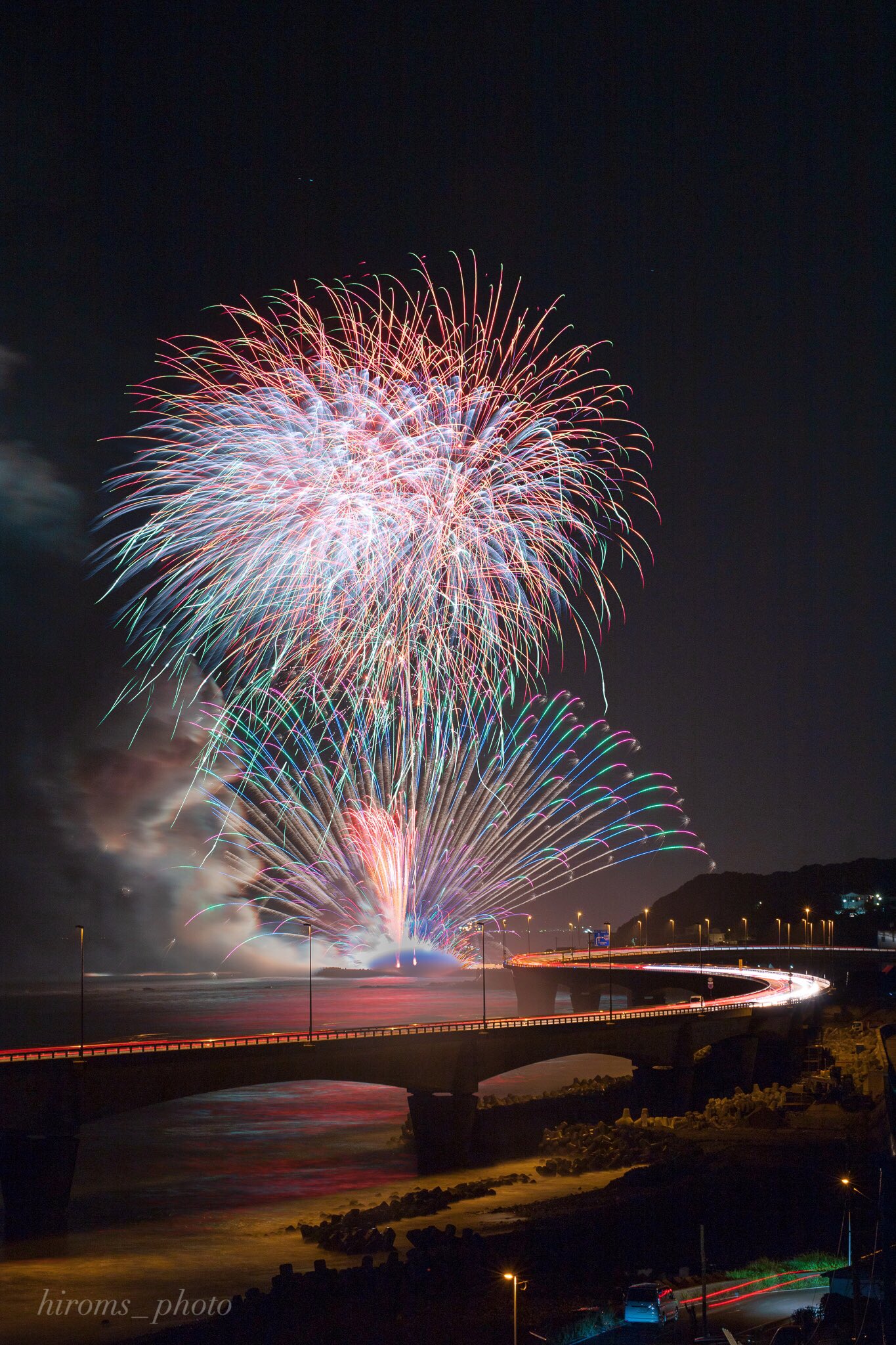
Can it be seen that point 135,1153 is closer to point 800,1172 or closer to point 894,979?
point 800,1172

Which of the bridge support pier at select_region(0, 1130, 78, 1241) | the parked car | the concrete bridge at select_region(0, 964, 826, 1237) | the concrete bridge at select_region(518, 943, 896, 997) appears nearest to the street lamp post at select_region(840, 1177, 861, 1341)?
the parked car

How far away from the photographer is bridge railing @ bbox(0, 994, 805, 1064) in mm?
54219

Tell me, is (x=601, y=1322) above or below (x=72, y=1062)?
below

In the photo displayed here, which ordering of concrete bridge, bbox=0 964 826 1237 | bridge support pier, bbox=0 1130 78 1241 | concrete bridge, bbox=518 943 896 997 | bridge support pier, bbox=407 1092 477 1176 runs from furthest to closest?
concrete bridge, bbox=518 943 896 997, bridge support pier, bbox=407 1092 477 1176, concrete bridge, bbox=0 964 826 1237, bridge support pier, bbox=0 1130 78 1241

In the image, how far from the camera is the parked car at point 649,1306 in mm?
30589

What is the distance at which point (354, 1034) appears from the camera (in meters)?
66.8

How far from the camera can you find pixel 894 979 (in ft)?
385

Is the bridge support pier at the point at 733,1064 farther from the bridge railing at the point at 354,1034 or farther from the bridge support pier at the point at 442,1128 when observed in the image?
the bridge support pier at the point at 442,1128

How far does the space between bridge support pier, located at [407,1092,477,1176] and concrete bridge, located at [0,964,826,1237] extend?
1.9 inches

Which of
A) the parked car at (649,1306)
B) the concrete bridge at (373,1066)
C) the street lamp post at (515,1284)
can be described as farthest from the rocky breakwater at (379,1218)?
the parked car at (649,1306)

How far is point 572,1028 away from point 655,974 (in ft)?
186

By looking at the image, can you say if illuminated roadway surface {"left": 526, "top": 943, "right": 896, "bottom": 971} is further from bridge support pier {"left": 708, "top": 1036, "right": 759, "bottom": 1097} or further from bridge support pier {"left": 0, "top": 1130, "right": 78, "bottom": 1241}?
bridge support pier {"left": 0, "top": 1130, "right": 78, "bottom": 1241}

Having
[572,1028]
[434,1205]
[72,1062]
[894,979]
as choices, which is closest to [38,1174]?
[72,1062]

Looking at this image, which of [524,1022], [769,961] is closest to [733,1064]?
[524,1022]
